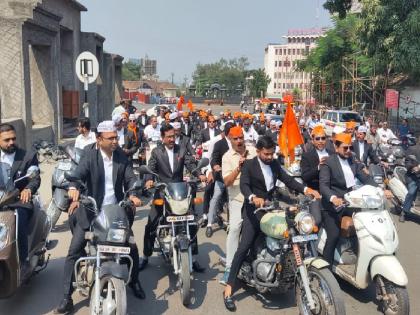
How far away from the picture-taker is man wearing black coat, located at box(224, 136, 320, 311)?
16.5ft

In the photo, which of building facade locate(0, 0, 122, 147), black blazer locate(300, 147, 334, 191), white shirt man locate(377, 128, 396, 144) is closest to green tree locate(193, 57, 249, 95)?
building facade locate(0, 0, 122, 147)

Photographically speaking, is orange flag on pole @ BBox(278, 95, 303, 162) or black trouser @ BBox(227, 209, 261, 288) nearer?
black trouser @ BBox(227, 209, 261, 288)

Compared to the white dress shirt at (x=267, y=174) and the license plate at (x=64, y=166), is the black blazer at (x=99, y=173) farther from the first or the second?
the license plate at (x=64, y=166)

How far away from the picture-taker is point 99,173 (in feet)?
16.1

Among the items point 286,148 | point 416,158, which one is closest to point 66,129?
point 286,148

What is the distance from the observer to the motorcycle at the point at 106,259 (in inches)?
161

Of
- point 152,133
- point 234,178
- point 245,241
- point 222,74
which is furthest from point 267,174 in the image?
point 222,74

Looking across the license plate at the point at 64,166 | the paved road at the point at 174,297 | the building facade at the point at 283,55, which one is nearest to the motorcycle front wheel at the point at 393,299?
the paved road at the point at 174,297

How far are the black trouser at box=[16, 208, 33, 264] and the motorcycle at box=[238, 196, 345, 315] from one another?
2.16 meters

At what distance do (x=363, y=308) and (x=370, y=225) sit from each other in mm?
893

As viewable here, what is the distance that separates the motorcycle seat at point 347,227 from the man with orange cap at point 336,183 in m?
0.05

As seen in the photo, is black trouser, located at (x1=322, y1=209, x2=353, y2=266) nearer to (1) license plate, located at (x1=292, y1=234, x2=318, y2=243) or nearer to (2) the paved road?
(2) the paved road

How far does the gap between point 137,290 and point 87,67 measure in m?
7.06

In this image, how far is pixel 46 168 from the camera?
1410cm
